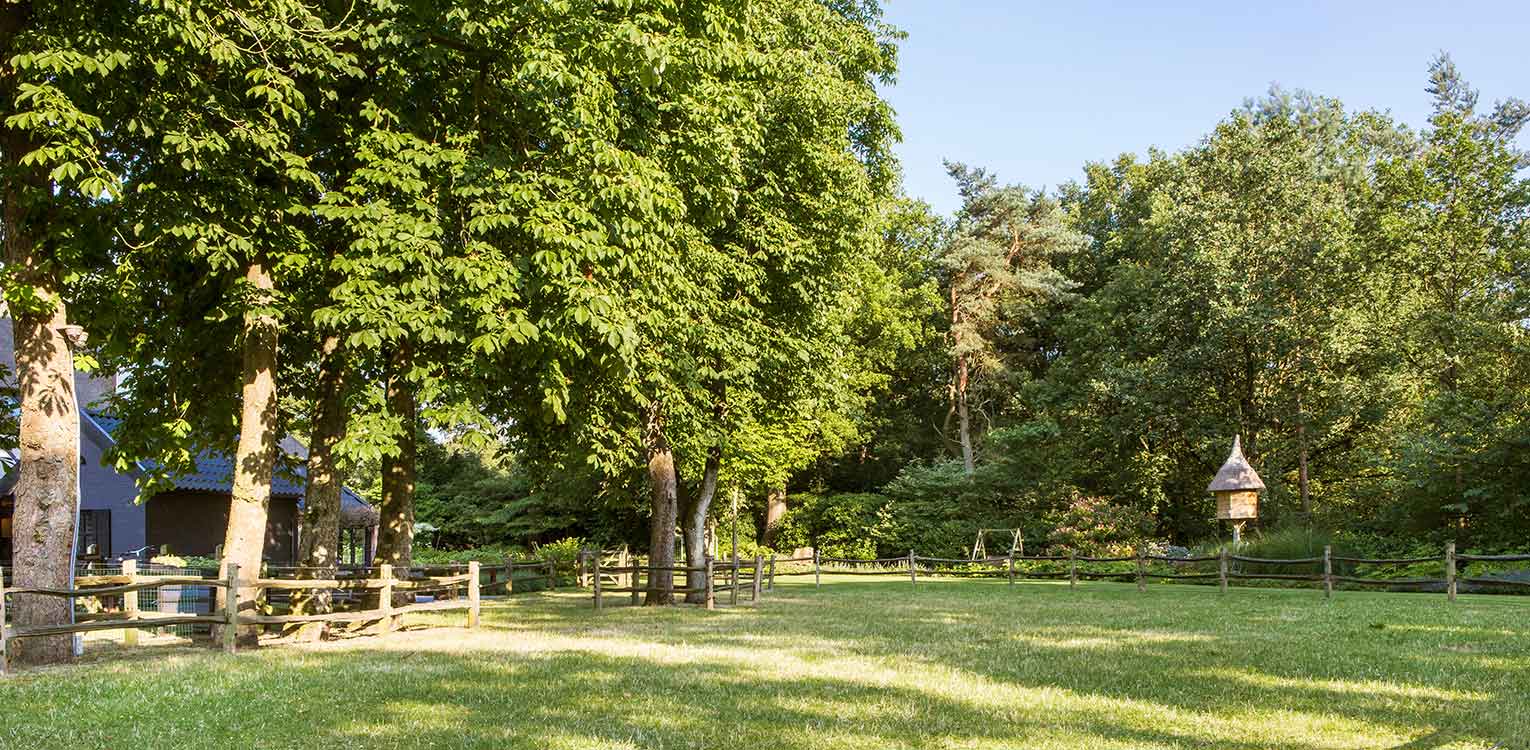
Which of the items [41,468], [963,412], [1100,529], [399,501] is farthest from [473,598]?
[963,412]

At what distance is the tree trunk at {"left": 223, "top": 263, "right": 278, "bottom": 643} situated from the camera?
1517 cm

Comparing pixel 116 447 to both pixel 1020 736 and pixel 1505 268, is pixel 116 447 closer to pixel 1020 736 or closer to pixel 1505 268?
pixel 1020 736

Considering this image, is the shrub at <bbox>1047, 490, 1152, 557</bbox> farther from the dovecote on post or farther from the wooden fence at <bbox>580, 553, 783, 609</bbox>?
the wooden fence at <bbox>580, 553, 783, 609</bbox>

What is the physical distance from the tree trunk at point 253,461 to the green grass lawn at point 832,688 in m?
1.40

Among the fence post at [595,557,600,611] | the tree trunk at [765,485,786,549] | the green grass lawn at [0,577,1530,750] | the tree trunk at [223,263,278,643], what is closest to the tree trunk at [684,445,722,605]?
the fence post at [595,557,600,611]

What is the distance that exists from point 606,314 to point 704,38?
440 cm

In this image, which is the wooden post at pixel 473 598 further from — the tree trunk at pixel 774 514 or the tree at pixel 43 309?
the tree trunk at pixel 774 514

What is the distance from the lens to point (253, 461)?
1520 centimetres

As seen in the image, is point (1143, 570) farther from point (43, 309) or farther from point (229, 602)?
point (43, 309)

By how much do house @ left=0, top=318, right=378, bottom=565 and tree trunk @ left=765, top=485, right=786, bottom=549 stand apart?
2146cm

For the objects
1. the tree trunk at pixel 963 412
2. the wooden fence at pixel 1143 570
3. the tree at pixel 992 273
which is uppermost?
the tree at pixel 992 273

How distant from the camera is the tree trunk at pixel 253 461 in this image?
15.2 metres

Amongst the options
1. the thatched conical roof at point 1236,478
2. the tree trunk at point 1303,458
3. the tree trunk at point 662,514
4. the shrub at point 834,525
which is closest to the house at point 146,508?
the tree trunk at point 662,514

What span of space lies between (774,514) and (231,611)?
39.1 metres
